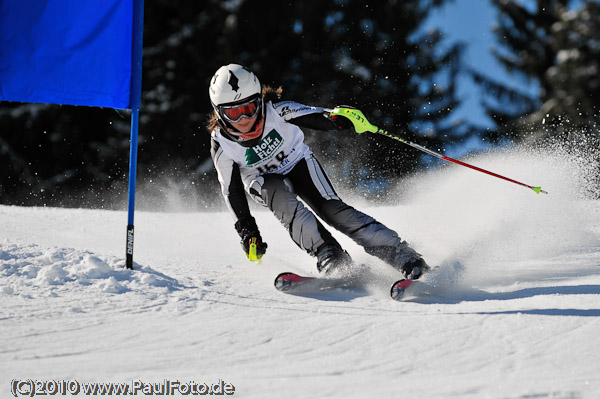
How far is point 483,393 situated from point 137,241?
11.9 ft

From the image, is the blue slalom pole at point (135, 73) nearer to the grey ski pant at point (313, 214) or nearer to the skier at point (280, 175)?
the skier at point (280, 175)

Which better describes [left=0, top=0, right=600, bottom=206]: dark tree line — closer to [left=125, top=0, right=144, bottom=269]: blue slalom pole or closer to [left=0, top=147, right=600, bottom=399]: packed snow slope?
[left=0, top=147, right=600, bottom=399]: packed snow slope

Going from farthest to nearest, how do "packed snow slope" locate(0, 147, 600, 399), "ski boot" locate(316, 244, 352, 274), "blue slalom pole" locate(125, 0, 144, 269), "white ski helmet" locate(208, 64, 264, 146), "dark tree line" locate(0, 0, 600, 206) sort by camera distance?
"dark tree line" locate(0, 0, 600, 206), "blue slalom pole" locate(125, 0, 144, 269), "white ski helmet" locate(208, 64, 264, 146), "ski boot" locate(316, 244, 352, 274), "packed snow slope" locate(0, 147, 600, 399)

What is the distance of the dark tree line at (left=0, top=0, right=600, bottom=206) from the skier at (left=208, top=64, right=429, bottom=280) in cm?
1236

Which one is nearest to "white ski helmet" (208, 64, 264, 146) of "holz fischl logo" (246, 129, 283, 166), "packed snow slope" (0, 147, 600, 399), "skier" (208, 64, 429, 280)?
"skier" (208, 64, 429, 280)

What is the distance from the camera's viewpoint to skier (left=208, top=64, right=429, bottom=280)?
144 inches

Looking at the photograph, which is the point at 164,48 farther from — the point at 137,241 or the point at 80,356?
the point at 80,356

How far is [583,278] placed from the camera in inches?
138

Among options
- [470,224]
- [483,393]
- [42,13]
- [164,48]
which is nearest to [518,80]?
[164,48]

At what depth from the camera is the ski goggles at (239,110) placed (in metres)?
3.72

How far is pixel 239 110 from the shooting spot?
147 inches

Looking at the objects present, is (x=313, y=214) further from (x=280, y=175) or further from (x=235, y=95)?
(x=235, y=95)

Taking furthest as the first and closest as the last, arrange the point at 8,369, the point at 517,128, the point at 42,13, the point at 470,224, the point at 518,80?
the point at 518,80 → the point at 517,128 → the point at 470,224 → the point at 42,13 → the point at 8,369

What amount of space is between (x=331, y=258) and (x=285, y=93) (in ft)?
45.7
